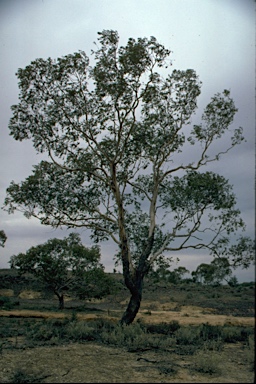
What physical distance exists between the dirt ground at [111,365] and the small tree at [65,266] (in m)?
20.0

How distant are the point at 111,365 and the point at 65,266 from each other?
931 inches

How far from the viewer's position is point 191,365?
9586 mm

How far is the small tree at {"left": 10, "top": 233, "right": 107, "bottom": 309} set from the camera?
31.8 m

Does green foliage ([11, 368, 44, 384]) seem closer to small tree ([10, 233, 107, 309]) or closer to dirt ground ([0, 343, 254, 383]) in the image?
dirt ground ([0, 343, 254, 383])

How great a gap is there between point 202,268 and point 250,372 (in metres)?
62.0

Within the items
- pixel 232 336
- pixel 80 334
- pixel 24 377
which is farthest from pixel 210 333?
pixel 24 377

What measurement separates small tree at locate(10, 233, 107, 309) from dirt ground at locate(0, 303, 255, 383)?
1996cm

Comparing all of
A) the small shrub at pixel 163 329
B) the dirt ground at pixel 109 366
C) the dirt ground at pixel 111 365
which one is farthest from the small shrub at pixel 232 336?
the dirt ground at pixel 109 366

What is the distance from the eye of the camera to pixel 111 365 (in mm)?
9352

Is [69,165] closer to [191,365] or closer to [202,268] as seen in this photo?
[191,365]

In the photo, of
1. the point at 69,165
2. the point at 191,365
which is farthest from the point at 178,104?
the point at 191,365

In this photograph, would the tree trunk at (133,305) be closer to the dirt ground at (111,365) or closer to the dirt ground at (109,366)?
the dirt ground at (111,365)

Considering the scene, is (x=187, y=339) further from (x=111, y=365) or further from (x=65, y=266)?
(x=65, y=266)

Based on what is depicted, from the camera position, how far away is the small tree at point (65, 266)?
31.8m
